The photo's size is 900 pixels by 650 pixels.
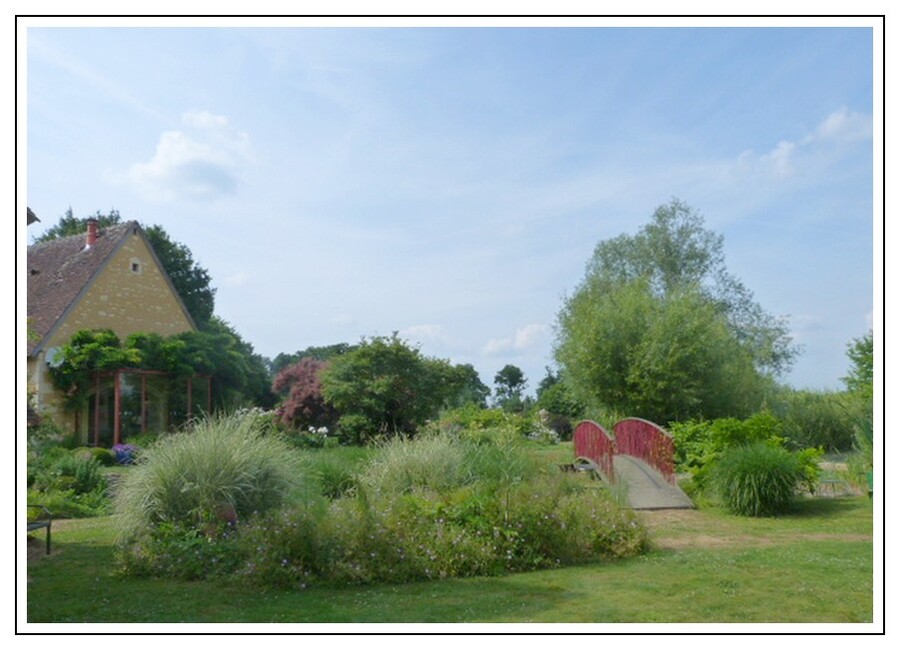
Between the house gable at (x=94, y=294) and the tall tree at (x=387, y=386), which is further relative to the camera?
the tall tree at (x=387, y=386)

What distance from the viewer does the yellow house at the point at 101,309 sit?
2083 centimetres

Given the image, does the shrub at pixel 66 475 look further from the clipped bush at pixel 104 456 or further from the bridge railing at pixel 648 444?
the bridge railing at pixel 648 444

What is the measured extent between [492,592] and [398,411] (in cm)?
1602

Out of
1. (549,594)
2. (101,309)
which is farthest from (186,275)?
(549,594)

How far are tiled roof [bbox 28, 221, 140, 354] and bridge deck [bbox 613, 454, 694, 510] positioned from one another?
15.4m

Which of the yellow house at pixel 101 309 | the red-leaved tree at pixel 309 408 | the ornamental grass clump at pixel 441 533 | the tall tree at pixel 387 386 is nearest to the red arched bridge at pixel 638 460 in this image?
the ornamental grass clump at pixel 441 533

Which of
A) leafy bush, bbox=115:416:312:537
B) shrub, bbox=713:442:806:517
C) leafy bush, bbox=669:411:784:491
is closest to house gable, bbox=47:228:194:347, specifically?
leafy bush, bbox=115:416:312:537

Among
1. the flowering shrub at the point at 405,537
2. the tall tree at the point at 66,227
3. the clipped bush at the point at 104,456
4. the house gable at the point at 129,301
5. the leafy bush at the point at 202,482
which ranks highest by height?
the tall tree at the point at 66,227

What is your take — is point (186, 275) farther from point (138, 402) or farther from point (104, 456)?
point (104, 456)

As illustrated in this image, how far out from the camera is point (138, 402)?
22.1m

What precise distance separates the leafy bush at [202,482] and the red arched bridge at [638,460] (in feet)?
15.7

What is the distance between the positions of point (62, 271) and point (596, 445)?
16.6m

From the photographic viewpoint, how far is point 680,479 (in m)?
12.9
